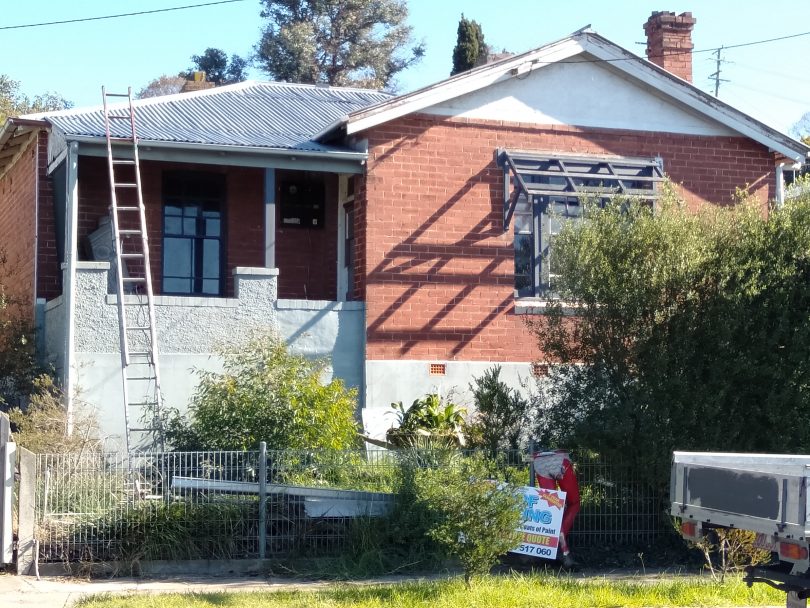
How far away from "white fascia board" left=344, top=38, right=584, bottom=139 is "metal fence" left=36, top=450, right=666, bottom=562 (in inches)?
225

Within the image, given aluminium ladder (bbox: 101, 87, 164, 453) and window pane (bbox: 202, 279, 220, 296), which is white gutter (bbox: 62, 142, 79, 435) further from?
window pane (bbox: 202, 279, 220, 296)

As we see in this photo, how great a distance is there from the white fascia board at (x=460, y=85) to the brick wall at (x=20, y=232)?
5324 millimetres

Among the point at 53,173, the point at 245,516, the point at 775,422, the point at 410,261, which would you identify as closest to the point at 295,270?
the point at 410,261

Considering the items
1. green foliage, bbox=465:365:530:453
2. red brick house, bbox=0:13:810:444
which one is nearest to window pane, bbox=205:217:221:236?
red brick house, bbox=0:13:810:444

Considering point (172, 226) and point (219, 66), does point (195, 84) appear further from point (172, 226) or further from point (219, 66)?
point (219, 66)

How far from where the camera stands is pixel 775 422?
1215 cm

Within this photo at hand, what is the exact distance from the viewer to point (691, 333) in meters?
12.2

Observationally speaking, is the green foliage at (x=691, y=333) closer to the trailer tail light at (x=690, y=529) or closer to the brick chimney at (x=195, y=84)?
the trailer tail light at (x=690, y=529)

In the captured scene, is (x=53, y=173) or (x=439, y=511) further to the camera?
(x=53, y=173)

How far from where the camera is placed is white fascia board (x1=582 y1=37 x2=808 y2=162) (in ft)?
56.0

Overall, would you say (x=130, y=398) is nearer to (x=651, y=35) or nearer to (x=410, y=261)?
(x=410, y=261)

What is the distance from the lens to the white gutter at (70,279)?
569 inches

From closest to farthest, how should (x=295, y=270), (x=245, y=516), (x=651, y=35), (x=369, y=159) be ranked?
(x=245, y=516)
(x=369, y=159)
(x=295, y=270)
(x=651, y=35)

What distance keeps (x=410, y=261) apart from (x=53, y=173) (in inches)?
214
